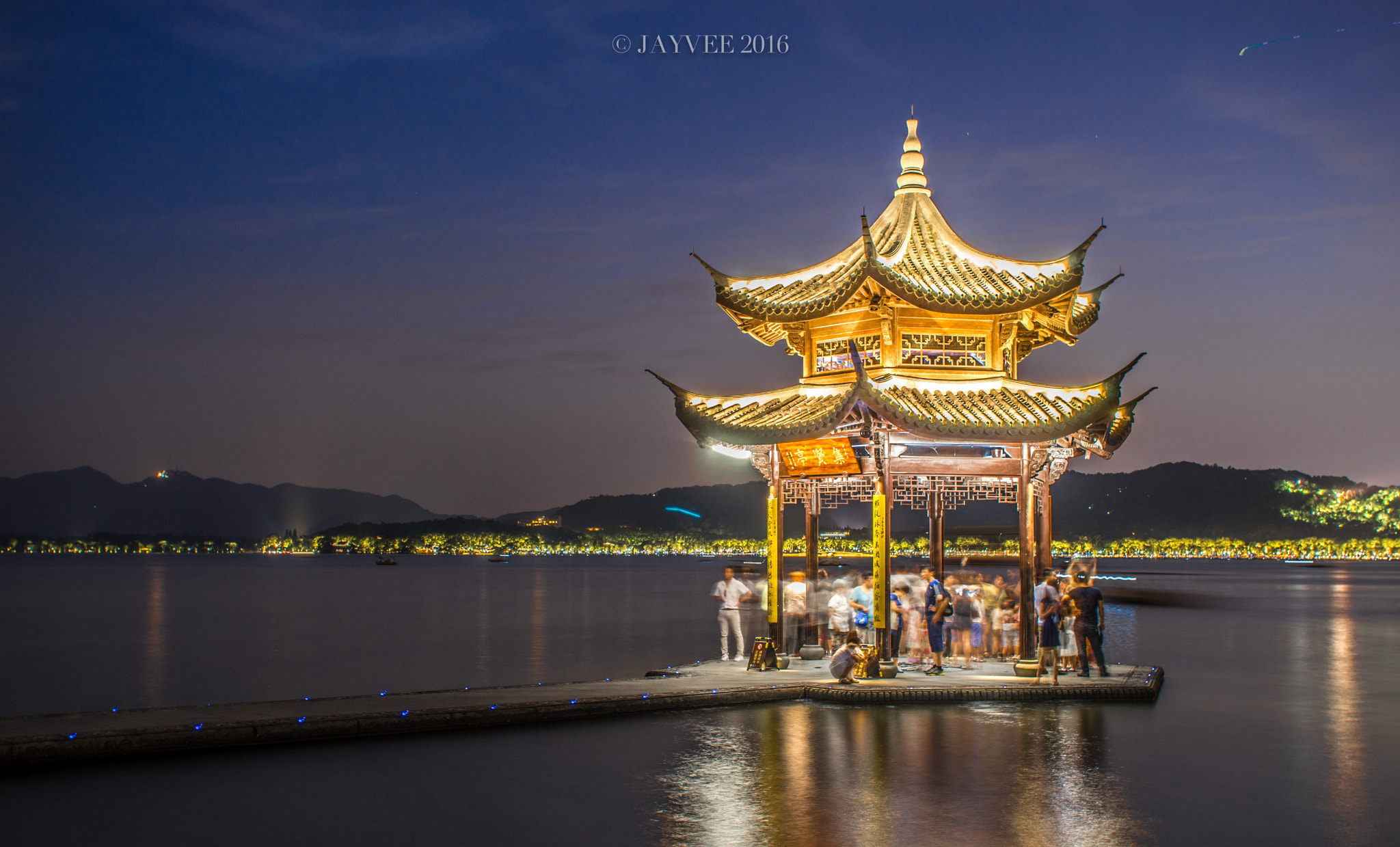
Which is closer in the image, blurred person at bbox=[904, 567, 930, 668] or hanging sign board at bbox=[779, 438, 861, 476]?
hanging sign board at bbox=[779, 438, 861, 476]

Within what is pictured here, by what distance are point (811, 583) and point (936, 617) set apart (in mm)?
3363

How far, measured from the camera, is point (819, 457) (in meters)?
18.6

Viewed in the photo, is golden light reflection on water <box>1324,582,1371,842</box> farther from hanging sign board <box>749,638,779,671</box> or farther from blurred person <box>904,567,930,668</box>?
hanging sign board <box>749,638,779,671</box>

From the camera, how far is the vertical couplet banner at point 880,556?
17.3m

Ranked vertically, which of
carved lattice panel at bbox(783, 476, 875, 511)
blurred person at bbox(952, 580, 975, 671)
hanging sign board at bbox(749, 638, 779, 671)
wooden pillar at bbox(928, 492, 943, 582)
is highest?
carved lattice panel at bbox(783, 476, 875, 511)

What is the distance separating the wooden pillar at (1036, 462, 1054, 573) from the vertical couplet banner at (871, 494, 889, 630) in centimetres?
356

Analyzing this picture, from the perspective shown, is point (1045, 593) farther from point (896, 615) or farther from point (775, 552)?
point (775, 552)

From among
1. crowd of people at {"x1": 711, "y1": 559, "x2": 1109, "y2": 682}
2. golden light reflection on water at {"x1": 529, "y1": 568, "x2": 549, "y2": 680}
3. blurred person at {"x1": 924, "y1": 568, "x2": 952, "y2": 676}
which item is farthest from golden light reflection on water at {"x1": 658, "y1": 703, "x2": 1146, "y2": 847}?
golden light reflection on water at {"x1": 529, "y1": 568, "x2": 549, "y2": 680}

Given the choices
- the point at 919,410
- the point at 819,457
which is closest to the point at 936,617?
the point at 819,457

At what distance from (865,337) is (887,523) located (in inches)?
133

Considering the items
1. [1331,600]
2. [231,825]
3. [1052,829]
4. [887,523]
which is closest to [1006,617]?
[887,523]

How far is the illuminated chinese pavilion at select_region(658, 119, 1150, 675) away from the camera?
57.2 feet

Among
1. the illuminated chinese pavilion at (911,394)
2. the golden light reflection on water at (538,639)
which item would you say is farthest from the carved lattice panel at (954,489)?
the golden light reflection on water at (538,639)

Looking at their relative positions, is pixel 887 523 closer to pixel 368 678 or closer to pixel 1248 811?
pixel 1248 811
